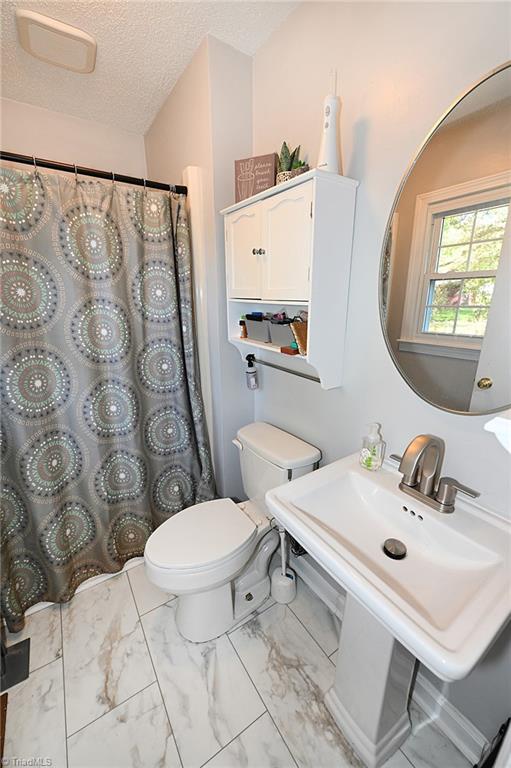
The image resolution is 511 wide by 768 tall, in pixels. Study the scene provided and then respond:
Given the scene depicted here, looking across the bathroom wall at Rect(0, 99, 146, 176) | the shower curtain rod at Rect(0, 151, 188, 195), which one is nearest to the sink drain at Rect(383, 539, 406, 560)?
the shower curtain rod at Rect(0, 151, 188, 195)

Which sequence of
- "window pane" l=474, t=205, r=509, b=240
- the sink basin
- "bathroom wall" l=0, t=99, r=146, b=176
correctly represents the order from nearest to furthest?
the sink basin < "window pane" l=474, t=205, r=509, b=240 < "bathroom wall" l=0, t=99, r=146, b=176

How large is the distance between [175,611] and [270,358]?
1267mm

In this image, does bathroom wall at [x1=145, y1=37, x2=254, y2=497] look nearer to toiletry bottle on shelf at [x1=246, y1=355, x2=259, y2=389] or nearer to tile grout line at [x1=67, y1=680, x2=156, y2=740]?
toiletry bottle on shelf at [x1=246, y1=355, x2=259, y2=389]

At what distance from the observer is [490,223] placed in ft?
2.43

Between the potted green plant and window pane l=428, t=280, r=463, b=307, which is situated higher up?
the potted green plant

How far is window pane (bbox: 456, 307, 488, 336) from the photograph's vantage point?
0.78m

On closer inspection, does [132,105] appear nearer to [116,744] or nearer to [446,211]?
[446,211]

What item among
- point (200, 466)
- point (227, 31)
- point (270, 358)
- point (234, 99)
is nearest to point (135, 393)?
point (200, 466)

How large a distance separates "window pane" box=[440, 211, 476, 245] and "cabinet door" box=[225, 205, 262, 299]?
613 millimetres

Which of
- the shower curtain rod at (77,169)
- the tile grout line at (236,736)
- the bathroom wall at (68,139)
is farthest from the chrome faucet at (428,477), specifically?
the bathroom wall at (68,139)

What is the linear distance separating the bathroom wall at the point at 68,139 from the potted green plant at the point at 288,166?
147 cm

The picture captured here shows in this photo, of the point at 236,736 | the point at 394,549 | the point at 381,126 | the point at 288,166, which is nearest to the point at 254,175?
the point at 288,166

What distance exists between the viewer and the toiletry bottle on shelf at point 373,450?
1039mm

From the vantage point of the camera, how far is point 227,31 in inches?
48.8
